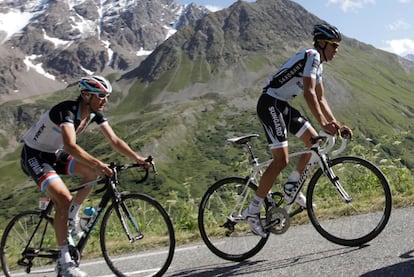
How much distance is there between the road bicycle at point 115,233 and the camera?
20.4 feet

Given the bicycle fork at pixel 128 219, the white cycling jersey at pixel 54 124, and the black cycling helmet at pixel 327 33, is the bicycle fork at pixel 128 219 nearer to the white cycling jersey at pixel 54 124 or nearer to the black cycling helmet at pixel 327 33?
the white cycling jersey at pixel 54 124

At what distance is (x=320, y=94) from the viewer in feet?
21.2

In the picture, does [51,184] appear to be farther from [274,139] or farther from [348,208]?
[348,208]

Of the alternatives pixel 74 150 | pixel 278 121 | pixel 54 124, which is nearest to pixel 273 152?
pixel 278 121

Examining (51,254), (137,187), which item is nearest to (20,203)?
(137,187)

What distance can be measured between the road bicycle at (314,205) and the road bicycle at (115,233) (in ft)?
3.19

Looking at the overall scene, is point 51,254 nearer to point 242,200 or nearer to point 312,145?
point 242,200

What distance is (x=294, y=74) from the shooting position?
6.49 meters

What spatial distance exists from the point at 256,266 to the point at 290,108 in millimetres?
2421

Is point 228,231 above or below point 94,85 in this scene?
below

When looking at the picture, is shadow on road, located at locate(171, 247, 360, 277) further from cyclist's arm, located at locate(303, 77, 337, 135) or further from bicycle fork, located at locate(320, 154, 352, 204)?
cyclist's arm, located at locate(303, 77, 337, 135)

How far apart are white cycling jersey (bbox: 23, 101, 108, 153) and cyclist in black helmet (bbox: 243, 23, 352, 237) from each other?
258cm

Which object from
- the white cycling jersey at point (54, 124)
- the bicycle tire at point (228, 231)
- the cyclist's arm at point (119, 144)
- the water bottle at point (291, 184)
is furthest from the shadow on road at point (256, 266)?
the white cycling jersey at point (54, 124)

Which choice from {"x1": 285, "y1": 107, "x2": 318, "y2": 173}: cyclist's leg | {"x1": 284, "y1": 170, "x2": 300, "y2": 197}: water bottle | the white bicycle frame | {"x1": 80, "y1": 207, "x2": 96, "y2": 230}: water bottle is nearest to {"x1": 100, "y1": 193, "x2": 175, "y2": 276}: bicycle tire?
{"x1": 80, "y1": 207, "x2": 96, "y2": 230}: water bottle
